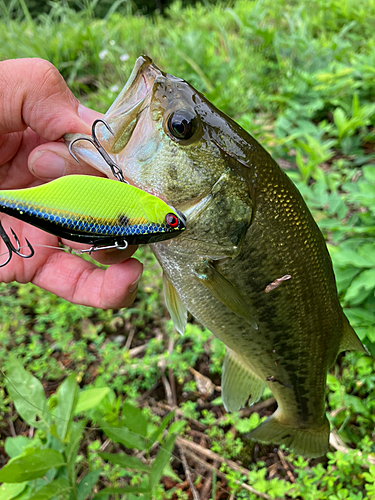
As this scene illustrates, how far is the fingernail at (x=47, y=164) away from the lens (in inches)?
54.0

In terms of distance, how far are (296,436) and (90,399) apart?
3.43 ft

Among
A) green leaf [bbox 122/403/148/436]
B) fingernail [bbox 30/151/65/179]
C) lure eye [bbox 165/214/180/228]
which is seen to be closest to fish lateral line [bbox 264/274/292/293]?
lure eye [bbox 165/214/180/228]

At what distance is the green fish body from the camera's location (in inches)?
33.0

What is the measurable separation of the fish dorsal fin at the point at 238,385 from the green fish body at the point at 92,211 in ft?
3.73

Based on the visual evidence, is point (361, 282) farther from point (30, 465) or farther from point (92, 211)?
point (30, 465)

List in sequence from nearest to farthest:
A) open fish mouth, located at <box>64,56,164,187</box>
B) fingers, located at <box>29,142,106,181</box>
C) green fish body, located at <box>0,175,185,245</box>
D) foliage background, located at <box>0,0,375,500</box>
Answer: green fish body, located at <box>0,175,185,245</box>, open fish mouth, located at <box>64,56,164,187</box>, fingers, located at <box>29,142,106,181</box>, foliage background, located at <box>0,0,375,500</box>

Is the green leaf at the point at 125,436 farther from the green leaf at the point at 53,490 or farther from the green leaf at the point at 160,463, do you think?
the green leaf at the point at 53,490

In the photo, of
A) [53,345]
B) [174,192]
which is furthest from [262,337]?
[53,345]

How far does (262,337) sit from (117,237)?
0.95 m

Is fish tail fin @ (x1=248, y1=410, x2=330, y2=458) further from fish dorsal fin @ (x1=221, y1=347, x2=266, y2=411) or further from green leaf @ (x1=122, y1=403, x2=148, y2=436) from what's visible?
green leaf @ (x1=122, y1=403, x2=148, y2=436)

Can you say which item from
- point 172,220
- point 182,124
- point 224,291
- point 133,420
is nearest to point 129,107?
point 182,124

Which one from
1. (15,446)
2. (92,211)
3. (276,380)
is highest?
(92,211)

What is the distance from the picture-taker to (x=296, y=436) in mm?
1834

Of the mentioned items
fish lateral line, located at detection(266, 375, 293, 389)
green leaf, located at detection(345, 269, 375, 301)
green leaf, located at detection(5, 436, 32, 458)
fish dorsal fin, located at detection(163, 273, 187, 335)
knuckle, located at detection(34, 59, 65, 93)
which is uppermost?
knuckle, located at detection(34, 59, 65, 93)
